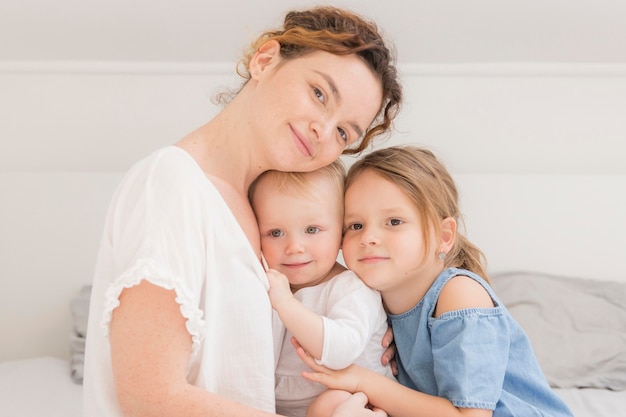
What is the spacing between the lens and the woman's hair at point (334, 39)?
141 cm

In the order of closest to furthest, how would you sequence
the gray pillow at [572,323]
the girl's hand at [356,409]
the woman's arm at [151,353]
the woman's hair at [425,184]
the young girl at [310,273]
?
the woman's arm at [151,353]
the girl's hand at [356,409]
the young girl at [310,273]
the woman's hair at [425,184]
the gray pillow at [572,323]

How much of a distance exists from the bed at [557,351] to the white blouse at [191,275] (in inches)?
→ 42.6

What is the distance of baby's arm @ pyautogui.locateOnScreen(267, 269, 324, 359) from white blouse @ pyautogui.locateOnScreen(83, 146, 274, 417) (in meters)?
0.03

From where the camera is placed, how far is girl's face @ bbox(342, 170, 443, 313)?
1.51m

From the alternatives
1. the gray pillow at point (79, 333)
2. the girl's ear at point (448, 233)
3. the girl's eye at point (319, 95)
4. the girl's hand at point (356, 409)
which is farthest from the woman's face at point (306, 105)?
the gray pillow at point (79, 333)

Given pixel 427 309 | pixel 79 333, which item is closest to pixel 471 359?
pixel 427 309

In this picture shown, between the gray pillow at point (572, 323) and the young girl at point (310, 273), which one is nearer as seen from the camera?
the young girl at point (310, 273)

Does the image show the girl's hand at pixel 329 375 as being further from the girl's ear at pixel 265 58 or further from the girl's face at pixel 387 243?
the girl's ear at pixel 265 58

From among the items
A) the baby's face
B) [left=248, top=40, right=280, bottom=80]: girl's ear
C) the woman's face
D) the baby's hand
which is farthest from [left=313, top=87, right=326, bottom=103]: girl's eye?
the baby's hand

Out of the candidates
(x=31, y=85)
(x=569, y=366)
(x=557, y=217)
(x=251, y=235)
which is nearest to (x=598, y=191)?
(x=557, y=217)

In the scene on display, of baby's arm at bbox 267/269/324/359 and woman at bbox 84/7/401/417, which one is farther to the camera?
baby's arm at bbox 267/269/324/359

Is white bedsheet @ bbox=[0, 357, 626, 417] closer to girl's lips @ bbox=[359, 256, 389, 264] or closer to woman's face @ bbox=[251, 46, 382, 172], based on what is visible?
girl's lips @ bbox=[359, 256, 389, 264]

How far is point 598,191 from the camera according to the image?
2822 millimetres

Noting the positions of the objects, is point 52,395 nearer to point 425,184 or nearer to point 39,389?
point 39,389
